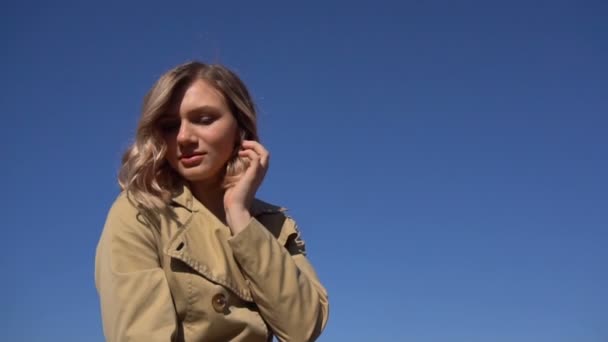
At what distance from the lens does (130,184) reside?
5172mm

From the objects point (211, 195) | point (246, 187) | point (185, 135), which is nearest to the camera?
point (185, 135)

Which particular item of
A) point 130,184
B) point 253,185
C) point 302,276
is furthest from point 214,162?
point 302,276

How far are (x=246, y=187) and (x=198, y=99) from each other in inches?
31.1

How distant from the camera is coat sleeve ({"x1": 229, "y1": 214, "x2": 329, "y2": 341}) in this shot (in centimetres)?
504

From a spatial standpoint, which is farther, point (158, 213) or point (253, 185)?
point (253, 185)

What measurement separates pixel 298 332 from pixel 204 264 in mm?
840

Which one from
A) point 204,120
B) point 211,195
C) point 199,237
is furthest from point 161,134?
point 199,237

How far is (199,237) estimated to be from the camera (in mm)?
5160

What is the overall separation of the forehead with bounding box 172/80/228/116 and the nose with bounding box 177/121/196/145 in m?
0.13

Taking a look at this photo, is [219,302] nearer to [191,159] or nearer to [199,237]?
[199,237]

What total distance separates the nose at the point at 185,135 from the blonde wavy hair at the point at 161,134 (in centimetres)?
14

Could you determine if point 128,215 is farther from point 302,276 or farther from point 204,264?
point 302,276

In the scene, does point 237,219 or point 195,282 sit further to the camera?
point 237,219

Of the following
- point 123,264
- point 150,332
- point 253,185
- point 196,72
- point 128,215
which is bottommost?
point 150,332
